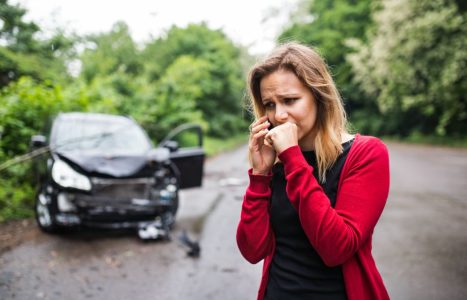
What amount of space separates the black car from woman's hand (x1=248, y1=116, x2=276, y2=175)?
14.1 ft

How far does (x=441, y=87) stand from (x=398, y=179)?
12.1 m

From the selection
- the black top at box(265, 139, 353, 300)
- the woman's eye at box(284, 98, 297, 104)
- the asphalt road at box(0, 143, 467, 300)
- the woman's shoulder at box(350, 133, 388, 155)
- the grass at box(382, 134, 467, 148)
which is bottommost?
the grass at box(382, 134, 467, 148)

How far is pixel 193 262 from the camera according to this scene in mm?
4926

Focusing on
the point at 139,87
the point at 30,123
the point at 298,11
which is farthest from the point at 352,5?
the point at 30,123

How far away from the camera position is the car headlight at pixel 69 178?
5.36 metres

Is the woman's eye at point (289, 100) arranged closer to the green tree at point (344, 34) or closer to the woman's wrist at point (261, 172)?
the woman's wrist at point (261, 172)

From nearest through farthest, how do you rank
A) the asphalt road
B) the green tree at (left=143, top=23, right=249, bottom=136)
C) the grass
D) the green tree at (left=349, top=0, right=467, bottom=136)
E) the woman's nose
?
the woman's nose
the asphalt road
the green tree at (left=349, top=0, right=467, bottom=136)
the grass
the green tree at (left=143, top=23, right=249, bottom=136)

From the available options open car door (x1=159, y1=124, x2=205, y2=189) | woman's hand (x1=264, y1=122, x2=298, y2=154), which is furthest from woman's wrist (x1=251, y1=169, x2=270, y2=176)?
open car door (x1=159, y1=124, x2=205, y2=189)

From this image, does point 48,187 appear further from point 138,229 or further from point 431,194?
point 431,194

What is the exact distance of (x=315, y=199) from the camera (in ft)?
4.46

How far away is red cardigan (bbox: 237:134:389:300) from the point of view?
53.4 inches

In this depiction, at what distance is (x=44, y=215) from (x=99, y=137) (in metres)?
1.52

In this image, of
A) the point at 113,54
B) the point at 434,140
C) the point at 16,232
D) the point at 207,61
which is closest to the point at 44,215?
the point at 16,232

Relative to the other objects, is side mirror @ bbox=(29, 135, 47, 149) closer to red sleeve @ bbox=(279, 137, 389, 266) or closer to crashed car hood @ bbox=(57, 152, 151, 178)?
crashed car hood @ bbox=(57, 152, 151, 178)
